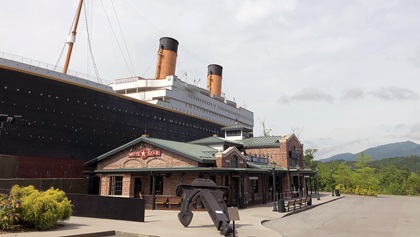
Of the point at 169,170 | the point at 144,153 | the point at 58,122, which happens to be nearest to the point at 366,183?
the point at 169,170

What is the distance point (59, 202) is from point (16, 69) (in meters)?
18.5

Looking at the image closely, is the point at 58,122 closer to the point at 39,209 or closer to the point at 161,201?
the point at 161,201

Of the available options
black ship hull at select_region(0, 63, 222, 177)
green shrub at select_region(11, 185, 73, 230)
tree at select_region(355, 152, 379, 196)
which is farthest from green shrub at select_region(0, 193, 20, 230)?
tree at select_region(355, 152, 379, 196)

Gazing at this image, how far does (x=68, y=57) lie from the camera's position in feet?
114

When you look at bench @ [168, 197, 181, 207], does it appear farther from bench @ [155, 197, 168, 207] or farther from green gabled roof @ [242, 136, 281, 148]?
green gabled roof @ [242, 136, 281, 148]

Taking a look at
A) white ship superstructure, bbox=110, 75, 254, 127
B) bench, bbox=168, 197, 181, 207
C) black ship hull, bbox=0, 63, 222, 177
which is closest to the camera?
bench, bbox=168, 197, 181, 207

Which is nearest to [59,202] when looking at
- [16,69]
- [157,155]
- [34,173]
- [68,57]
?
→ [157,155]

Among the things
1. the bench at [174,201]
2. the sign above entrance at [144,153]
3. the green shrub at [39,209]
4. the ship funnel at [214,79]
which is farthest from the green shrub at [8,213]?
the ship funnel at [214,79]

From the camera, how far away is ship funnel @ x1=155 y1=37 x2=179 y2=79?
47.8 m

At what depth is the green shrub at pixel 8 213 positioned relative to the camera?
10.5m

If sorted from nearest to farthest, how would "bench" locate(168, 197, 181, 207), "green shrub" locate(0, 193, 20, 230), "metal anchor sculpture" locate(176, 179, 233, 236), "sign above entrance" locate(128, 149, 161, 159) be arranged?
"green shrub" locate(0, 193, 20, 230), "metal anchor sculpture" locate(176, 179, 233, 236), "bench" locate(168, 197, 181, 207), "sign above entrance" locate(128, 149, 161, 159)

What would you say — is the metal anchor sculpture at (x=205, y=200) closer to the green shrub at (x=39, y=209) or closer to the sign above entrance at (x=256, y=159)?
the green shrub at (x=39, y=209)

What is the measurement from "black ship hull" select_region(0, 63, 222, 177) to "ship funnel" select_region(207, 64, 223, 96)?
2506 centimetres

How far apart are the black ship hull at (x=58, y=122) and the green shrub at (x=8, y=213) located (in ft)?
40.4
